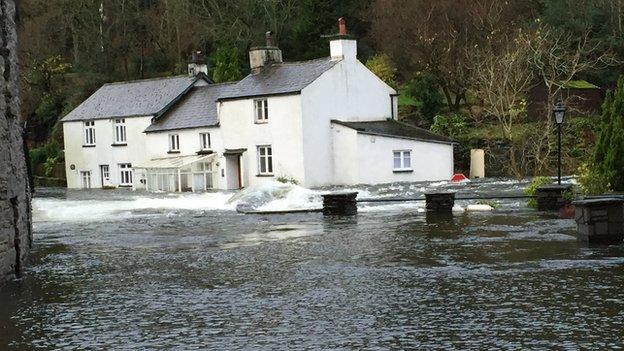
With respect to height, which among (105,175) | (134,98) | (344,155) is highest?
(134,98)

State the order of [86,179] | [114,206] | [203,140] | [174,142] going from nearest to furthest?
1. [114,206]
2. [203,140]
3. [174,142]
4. [86,179]

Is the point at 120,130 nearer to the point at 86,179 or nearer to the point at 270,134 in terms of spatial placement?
the point at 86,179

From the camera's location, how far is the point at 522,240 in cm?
2128

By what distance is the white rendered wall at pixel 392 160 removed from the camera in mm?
47000

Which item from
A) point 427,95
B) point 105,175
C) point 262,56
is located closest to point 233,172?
point 262,56

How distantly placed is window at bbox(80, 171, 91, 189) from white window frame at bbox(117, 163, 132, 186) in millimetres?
3484

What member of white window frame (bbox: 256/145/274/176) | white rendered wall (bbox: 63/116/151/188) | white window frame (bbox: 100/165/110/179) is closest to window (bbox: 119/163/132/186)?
white rendered wall (bbox: 63/116/151/188)

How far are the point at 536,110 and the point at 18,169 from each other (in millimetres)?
42444

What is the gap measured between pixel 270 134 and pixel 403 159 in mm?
7355

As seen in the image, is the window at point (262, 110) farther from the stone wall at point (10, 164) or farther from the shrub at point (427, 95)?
the stone wall at point (10, 164)

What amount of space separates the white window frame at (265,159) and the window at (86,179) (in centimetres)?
1803

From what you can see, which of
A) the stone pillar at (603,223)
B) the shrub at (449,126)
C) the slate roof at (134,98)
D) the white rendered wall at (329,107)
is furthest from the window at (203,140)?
the stone pillar at (603,223)

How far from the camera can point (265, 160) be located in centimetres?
4959

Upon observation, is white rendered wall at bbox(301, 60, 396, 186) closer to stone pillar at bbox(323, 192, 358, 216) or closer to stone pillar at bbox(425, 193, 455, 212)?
stone pillar at bbox(323, 192, 358, 216)
